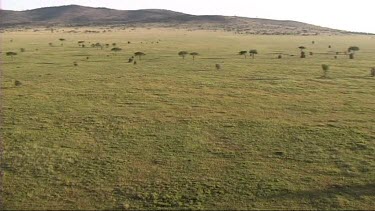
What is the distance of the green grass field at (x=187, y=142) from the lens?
65.6ft

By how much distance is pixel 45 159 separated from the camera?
2362 cm

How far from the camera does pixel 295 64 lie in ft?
192

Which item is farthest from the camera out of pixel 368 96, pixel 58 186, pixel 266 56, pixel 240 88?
pixel 266 56

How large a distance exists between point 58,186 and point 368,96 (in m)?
27.1

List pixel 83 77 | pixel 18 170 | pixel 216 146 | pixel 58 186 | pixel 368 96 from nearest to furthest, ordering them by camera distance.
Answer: pixel 58 186 → pixel 18 170 → pixel 216 146 → pixel 368 96 → pixel 83 77

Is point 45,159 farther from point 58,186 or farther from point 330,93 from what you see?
point 330,93

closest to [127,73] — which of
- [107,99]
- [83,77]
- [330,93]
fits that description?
[83,77]

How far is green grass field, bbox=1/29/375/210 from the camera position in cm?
1998

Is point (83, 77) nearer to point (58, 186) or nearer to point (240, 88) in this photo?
point (240, 88)

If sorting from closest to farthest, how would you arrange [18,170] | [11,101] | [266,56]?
[18,170] → [11,101] → [266,56]

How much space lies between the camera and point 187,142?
26.3 m

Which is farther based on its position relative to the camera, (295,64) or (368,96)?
(295,64)

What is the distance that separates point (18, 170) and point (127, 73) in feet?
89.9

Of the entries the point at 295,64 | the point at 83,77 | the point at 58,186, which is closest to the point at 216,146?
the point at 58,186
